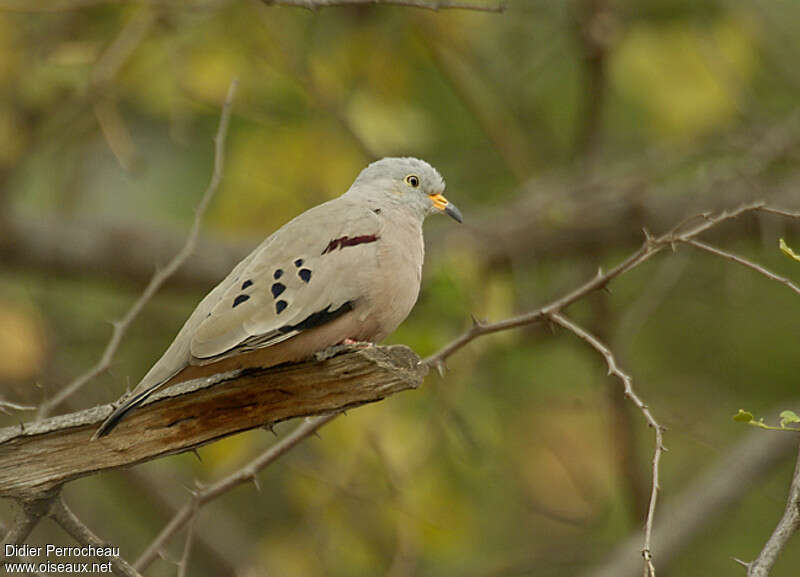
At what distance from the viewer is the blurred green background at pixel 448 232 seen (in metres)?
6.43

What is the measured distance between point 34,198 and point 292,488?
4.18m

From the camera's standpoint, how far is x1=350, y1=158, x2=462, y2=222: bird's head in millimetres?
4354

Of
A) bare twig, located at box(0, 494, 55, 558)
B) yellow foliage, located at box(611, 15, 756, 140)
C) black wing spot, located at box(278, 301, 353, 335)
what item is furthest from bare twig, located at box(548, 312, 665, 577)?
yellow foliage, located at box(611, 15, 756, 140)

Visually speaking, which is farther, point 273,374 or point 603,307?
point 603,307

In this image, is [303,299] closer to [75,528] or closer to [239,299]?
[239,299]

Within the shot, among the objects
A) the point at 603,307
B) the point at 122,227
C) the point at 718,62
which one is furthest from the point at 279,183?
the point at 718,62

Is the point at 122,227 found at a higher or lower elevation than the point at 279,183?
lower

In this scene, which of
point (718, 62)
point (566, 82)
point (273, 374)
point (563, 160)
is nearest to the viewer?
point (273, 374)

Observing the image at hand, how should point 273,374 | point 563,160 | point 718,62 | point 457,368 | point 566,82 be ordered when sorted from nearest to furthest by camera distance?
point 273,374, point 457,368, point 718,62, point 563,160, point 566,82

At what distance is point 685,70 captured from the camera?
7504mm

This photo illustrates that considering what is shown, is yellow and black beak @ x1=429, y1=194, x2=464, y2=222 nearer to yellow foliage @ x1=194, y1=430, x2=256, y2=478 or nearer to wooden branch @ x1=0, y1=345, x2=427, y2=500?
wooden branch @ x1=0, y1=345, x2=427, y2=500

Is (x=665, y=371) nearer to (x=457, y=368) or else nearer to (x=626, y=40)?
(x=626, y=40)

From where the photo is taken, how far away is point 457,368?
5.73 meters

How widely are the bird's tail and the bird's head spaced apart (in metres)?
1.42
